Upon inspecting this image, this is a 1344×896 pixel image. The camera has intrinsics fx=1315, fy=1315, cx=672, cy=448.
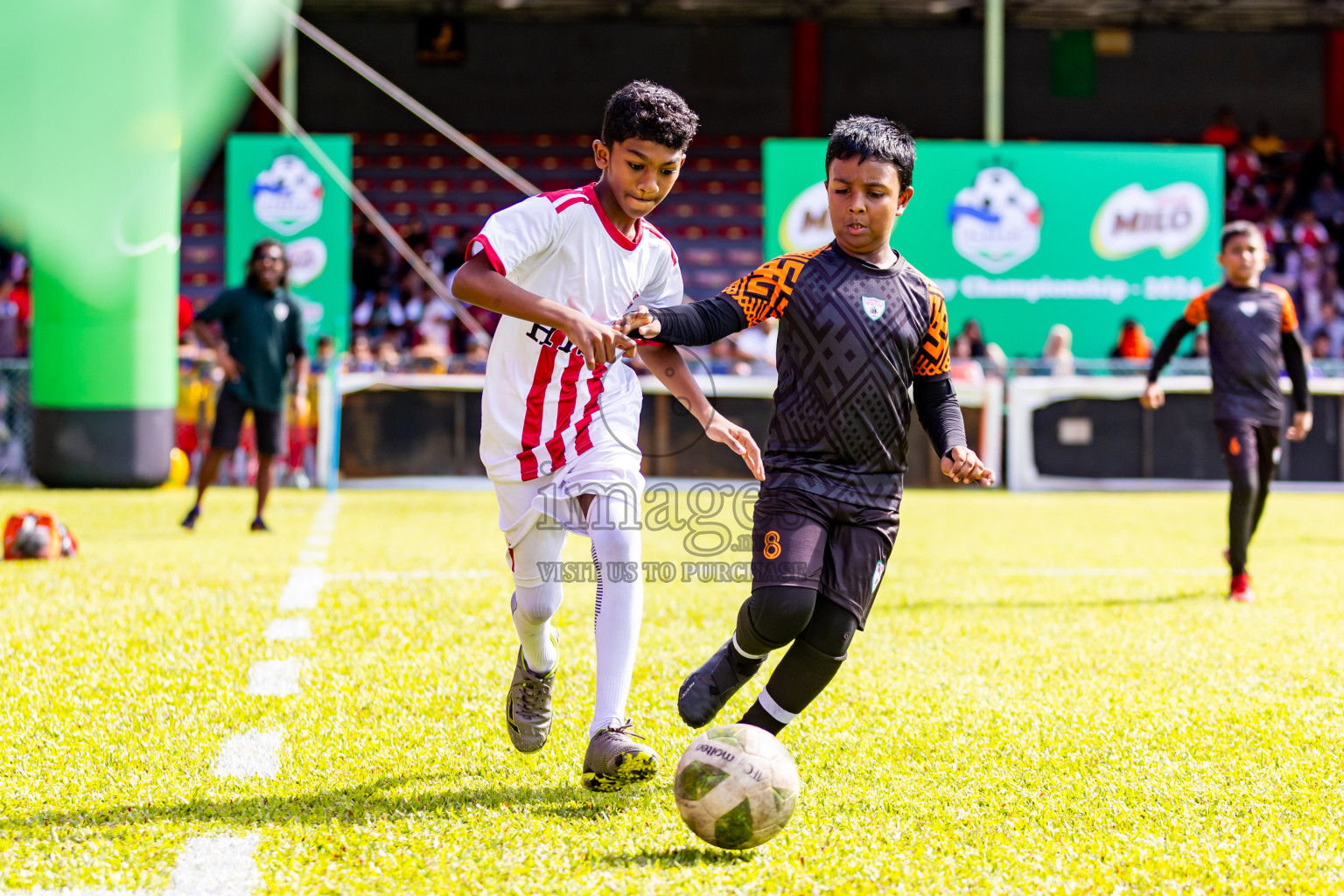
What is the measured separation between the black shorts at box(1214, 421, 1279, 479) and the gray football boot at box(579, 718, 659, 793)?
4921 millimetres

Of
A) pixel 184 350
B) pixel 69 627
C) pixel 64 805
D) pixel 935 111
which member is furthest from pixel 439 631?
pixel 935 111

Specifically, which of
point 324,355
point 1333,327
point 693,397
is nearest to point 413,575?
point 693,397

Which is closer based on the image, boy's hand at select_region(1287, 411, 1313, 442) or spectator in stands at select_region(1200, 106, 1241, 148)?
boy's hand at select_region(1287, 411, 1313, 442)

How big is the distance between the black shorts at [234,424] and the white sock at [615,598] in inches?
268

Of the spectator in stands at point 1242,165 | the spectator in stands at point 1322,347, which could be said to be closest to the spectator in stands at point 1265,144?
the spectator in stands at point 1242,165

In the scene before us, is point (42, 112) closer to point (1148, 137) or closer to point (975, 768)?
point (975, 768)

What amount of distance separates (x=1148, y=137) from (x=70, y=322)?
73.5 feet

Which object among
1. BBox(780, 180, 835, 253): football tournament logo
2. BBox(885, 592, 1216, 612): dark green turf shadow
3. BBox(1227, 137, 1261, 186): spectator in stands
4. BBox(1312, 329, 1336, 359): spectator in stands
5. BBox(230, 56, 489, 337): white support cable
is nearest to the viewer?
BBox(885, 592, 1216, 612): dark green turf shadow

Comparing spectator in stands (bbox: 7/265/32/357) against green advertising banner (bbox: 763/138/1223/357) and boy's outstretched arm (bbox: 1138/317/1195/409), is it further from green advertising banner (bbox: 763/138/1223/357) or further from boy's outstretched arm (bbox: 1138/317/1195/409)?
boy's outstretched arm (bbox: 1138/317/1195/409)

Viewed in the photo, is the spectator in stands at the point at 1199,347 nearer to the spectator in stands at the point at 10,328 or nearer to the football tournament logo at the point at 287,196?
the football tournament logo at the point at 287,196

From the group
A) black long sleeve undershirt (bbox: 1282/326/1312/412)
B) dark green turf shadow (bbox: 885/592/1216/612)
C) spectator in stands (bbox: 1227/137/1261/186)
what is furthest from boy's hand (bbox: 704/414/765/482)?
spectator in stands (bbox: 1227/137/1261/186)

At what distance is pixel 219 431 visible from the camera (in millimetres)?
9703

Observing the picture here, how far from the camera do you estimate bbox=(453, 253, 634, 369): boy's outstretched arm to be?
3090 mm

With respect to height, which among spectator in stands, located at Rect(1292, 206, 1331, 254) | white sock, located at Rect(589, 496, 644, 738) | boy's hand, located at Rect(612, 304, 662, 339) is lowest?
white sock, located at Rect(589, 496, 644, 738)
